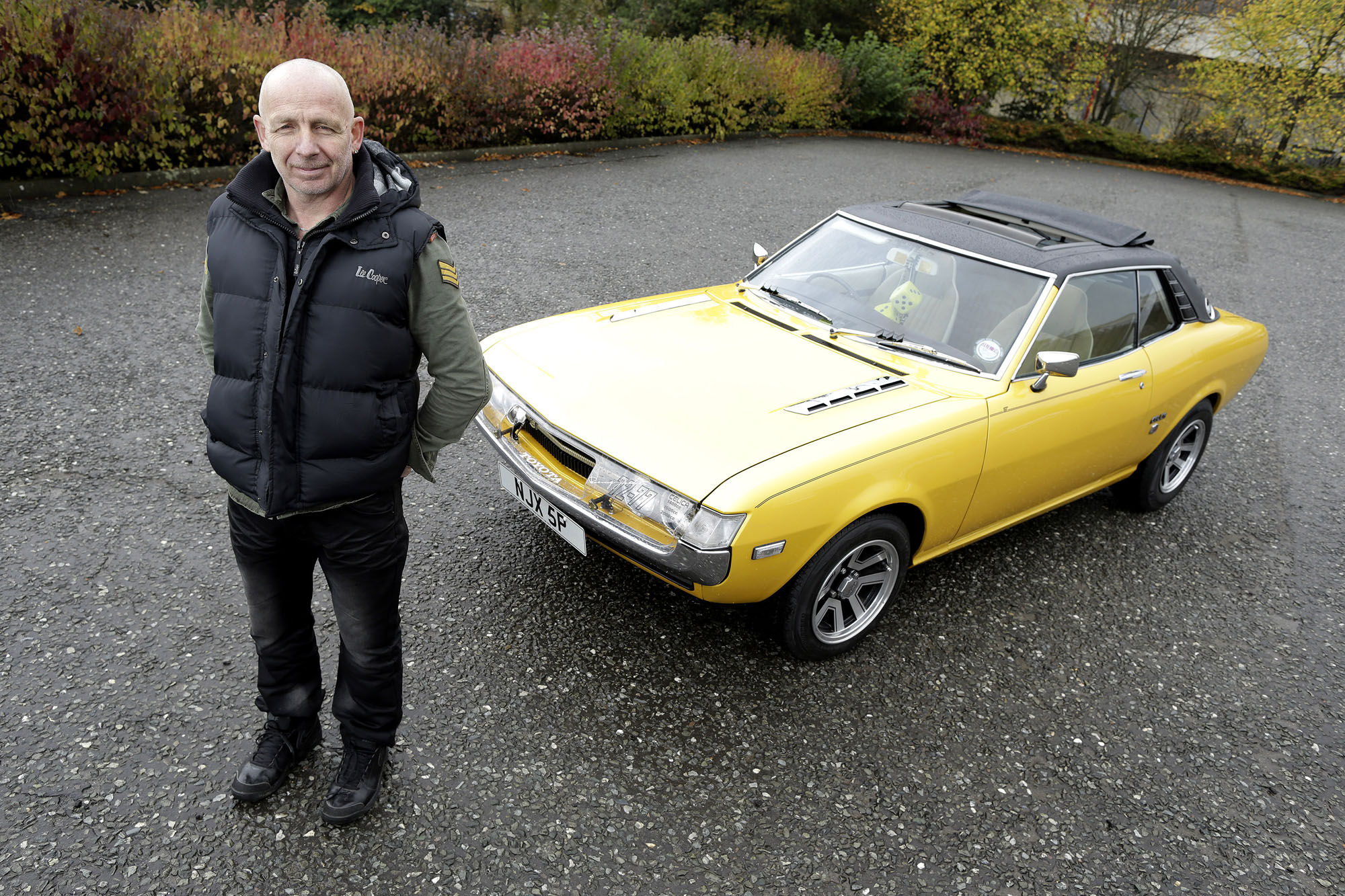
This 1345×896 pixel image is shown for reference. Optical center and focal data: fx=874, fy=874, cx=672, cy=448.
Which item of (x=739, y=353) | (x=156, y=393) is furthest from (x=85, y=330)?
(x=739, y=353)

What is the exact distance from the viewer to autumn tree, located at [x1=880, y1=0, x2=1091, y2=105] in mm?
20234

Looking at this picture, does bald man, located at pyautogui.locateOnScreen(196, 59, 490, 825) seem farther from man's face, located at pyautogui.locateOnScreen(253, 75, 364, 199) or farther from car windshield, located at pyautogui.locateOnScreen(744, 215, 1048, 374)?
car windshield, located at pyautogui.locateOnScreen(744, 215, 1048, 374)

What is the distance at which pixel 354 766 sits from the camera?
273cm

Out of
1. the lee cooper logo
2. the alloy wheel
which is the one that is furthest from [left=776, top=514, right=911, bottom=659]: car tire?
the lee cooper logo

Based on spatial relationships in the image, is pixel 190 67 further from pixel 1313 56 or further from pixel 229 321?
pixel 1313 56

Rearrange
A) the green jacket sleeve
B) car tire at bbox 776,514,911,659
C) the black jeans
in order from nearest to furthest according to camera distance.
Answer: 1. the green jacket sleeve
2. the black jeans
3. car tire at bbox 776,514,911,659

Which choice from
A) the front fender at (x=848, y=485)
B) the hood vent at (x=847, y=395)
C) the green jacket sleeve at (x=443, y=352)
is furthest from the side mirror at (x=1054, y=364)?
the green jacket sleeve at (x=443, y=352)

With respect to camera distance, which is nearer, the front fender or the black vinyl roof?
the front fender

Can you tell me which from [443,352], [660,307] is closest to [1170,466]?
[660,307]

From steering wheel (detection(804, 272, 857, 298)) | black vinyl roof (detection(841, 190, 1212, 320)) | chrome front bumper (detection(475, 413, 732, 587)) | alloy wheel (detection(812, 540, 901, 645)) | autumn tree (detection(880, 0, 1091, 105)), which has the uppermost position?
autumn tree (detection(880, 0, 1091, 105))

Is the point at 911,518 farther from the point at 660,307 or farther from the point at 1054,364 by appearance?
the point at 660,307

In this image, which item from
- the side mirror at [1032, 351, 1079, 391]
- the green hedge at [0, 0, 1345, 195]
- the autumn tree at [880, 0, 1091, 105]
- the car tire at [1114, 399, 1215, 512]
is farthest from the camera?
the autumn tree at [880, 0, 1091, 105]

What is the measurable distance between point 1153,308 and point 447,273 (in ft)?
12.9

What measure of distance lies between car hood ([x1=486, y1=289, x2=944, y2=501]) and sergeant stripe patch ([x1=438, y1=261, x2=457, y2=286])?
1.06 metres
